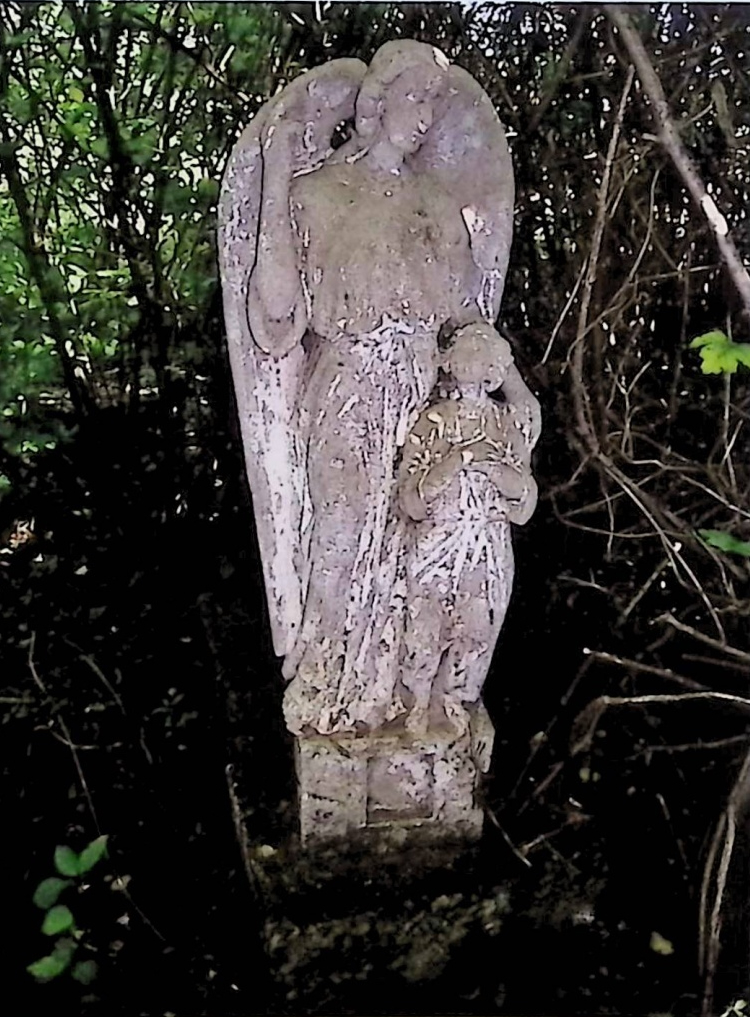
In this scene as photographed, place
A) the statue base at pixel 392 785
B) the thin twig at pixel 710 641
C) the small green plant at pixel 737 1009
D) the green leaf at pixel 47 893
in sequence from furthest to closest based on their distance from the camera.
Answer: the thin twig at pixel 710 641, the green leaf at pixel 47 893, the small green plant at pixel 737 1009, the statue base at pixel 392 785

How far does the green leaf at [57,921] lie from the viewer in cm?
227

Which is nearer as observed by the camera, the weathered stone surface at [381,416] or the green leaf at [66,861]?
the weathered stone surface at [381,416]

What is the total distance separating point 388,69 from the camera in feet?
5.76

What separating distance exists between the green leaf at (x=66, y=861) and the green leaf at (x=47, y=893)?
0.03 metres

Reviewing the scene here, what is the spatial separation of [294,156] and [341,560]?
0.65 metres

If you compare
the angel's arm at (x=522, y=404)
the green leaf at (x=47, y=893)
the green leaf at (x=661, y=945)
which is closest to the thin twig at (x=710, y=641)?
the green leaf at (x=661, y=945)

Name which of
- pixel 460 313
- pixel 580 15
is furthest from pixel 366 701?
pixel 580 15

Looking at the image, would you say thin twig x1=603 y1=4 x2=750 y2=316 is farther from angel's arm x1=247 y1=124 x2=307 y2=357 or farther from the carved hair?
angel's arm x1=247 y1=124 x2=307 y2=357

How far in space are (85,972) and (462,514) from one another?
1.14 m

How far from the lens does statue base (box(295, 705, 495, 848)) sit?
6.82ft

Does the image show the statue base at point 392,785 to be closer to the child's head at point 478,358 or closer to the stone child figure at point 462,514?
the stone child figure at point 462,514

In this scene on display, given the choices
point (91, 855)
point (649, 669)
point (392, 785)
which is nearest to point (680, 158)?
point (649, 669)

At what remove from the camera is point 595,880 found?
86.9 inches

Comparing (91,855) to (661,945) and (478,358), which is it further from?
(478,358)
